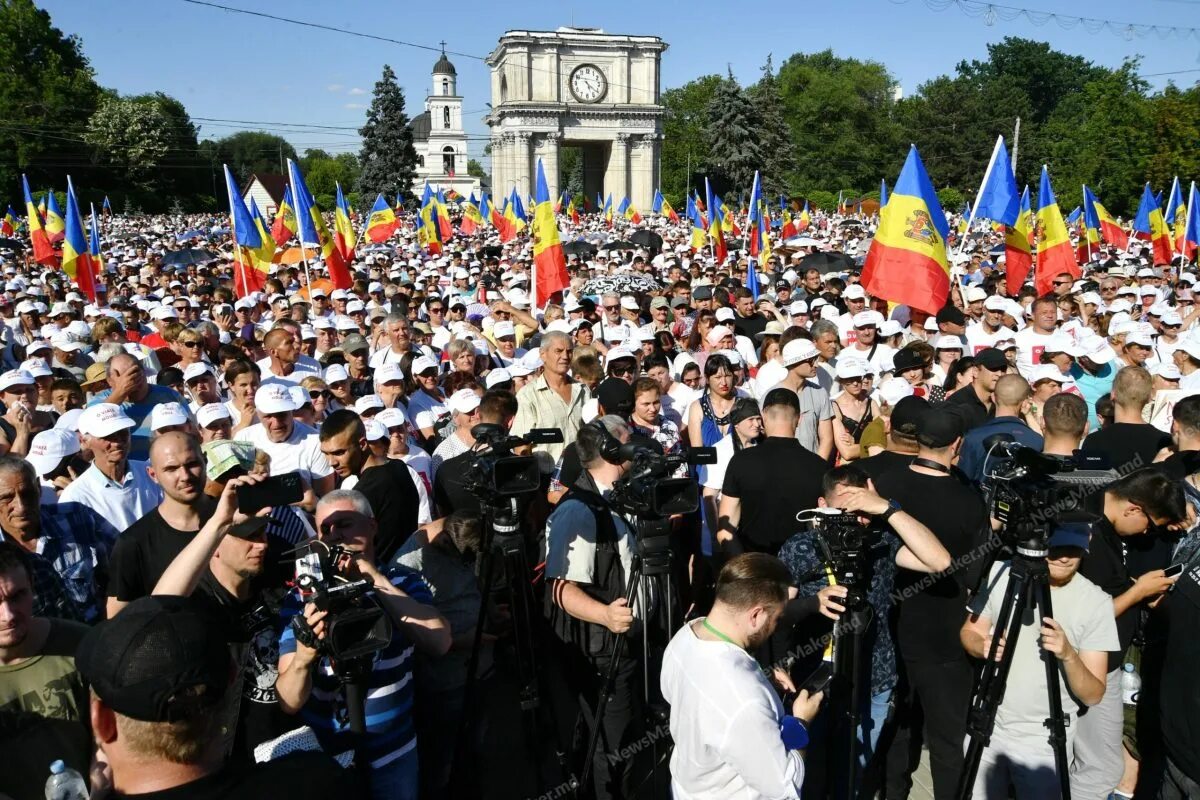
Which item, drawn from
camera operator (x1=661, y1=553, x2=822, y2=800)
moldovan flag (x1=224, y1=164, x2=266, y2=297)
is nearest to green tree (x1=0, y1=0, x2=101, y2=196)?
moldovan flag (x1=224, y1=164, x2=266, y2=297)

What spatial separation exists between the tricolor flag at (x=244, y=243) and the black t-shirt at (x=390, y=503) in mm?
8775

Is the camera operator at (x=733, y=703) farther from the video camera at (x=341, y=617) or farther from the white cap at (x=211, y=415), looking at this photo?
the white cap at (x=211, y=415)

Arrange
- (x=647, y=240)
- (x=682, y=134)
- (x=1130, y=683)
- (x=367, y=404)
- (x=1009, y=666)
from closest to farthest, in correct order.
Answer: (x=1009, y=666), (x=1130, y=683), (x=367, y=404), (x=647, y=240), (x=682, y=134)

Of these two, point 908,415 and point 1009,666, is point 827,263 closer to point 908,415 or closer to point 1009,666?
point 908,415

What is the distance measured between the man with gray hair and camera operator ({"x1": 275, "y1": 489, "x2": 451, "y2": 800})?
2.94m

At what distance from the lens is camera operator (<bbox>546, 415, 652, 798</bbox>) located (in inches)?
165

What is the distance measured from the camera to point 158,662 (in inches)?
78.5

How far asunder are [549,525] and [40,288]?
17318 mm

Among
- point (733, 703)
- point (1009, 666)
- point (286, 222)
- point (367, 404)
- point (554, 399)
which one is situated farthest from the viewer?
point (286, 222)

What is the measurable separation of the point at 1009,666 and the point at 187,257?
85.6 ft

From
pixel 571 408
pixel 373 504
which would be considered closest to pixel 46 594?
pixel 373 504

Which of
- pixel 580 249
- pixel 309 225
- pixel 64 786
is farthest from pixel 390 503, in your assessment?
pixel 580 249

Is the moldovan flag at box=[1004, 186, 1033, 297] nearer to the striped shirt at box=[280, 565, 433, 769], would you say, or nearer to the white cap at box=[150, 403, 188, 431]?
the white cap at box=[150, 403, 188, 431]

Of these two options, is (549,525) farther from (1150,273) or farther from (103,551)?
(1150,273)
